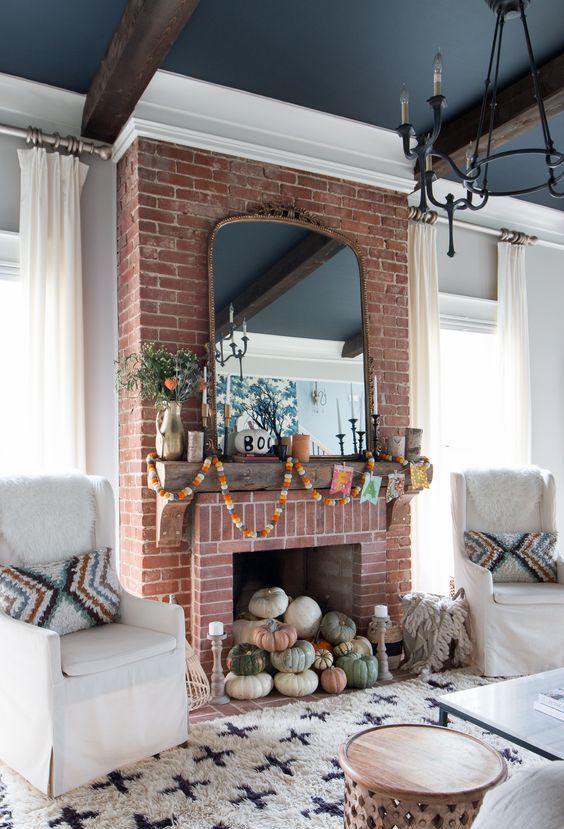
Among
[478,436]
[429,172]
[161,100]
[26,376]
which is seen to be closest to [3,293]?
[26,376]

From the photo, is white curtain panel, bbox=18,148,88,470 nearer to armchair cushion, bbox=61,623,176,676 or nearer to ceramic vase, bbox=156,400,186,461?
ceramic vase, bbox=156,400,186,461

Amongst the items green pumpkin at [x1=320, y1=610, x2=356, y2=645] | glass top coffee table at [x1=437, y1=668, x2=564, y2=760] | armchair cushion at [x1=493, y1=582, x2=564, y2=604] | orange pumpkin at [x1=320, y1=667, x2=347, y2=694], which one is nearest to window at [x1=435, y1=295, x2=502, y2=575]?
armchair cushion at [x1=493, y1=582, x2=564, y2=604]

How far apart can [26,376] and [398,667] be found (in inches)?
98.2

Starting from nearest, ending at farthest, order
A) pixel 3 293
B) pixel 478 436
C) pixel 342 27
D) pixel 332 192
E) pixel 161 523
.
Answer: pixel 342 27
pixel 161 523
pixel 3 293
pixel 332 192
pixel 478 436

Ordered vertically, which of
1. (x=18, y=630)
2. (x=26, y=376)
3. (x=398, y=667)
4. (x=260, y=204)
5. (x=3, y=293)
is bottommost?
(x=398, y=667)

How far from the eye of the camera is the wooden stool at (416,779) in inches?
63.4

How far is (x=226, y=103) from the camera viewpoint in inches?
148

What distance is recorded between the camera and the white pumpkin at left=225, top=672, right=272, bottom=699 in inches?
130

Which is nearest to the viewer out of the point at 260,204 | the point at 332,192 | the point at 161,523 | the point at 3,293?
the point at 161,523

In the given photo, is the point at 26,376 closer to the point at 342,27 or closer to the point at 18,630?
the point at 18,630

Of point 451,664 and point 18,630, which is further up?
point 18,630

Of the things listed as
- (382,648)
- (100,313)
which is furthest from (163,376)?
(382,648)

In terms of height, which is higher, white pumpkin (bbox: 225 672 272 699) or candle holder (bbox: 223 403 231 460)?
candle holder (bbox: 223 403 231 460)

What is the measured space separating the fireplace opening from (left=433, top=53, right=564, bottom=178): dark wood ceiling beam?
246cm
